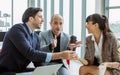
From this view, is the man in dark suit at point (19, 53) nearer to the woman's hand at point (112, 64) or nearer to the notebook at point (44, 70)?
the notebook at point (44, 70)

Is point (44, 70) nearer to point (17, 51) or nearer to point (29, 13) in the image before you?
point (17, 51)

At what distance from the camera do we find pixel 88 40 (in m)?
2.51

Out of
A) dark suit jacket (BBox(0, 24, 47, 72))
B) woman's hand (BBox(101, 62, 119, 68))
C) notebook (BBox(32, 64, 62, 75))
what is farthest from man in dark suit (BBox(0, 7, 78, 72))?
woman's hand (BBox(101, 62, 119, 68))

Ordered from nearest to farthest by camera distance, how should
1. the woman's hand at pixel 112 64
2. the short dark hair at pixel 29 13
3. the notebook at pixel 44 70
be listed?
the notebook at pixel 44 70, the short dark hair at pixel 29 13, the woman's hand at pixel 112 64

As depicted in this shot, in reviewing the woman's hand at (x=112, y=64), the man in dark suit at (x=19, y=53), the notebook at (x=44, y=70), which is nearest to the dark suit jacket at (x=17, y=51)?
the man in dark suit at (x=19, y=53)

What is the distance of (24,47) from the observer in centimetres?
175

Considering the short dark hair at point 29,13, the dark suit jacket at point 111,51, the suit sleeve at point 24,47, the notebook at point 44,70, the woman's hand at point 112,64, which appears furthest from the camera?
the dark suit jacket at point 111,51

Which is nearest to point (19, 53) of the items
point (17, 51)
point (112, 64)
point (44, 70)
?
point (17, 51)

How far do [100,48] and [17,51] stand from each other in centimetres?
96

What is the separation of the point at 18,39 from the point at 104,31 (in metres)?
1.00

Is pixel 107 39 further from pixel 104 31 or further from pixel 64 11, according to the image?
pixel 64 11

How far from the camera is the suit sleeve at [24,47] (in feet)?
5.76

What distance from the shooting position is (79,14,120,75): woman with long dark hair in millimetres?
2260

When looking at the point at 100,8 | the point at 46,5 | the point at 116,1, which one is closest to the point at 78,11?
the point at 100,8
